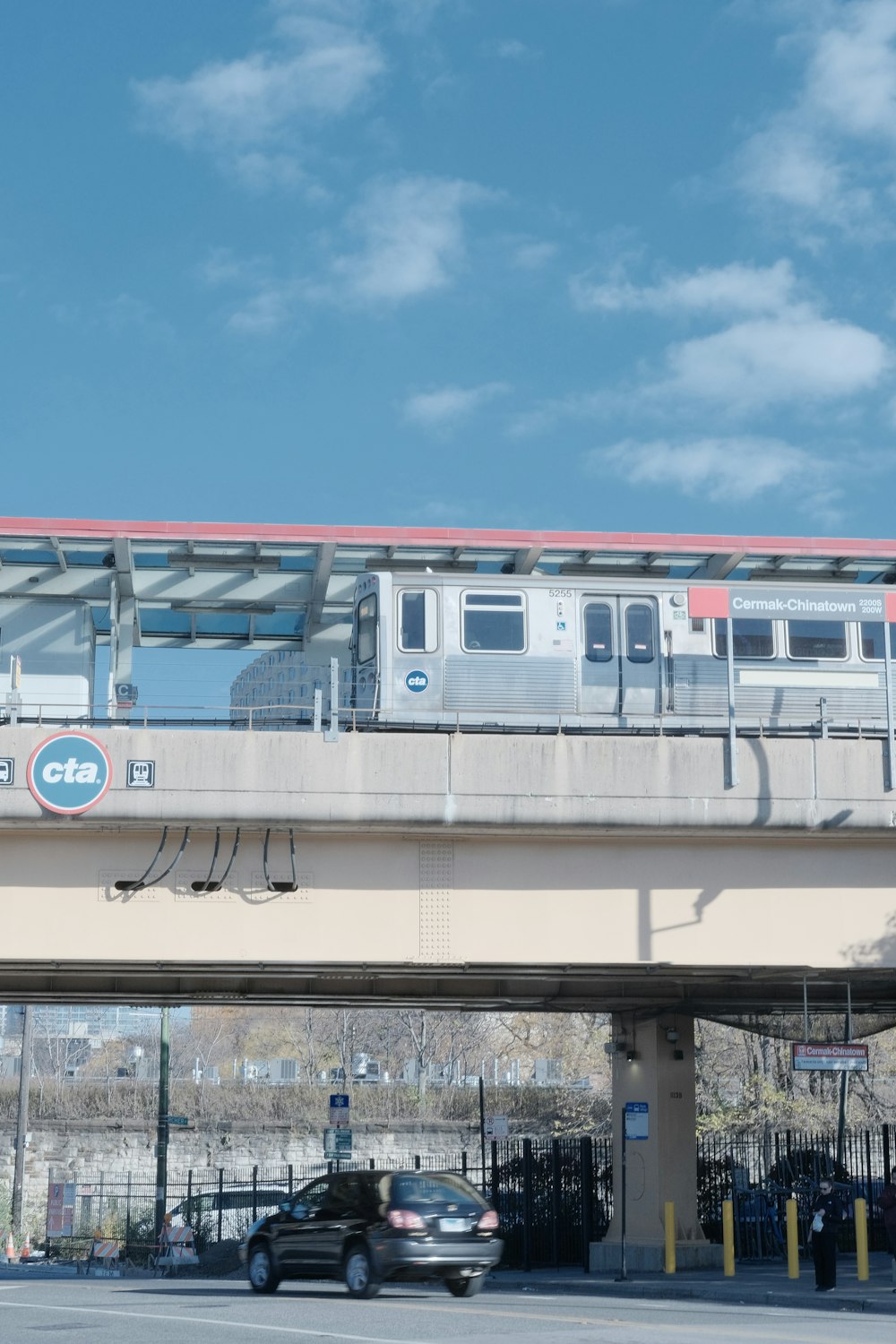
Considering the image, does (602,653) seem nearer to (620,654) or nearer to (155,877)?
(620,654)

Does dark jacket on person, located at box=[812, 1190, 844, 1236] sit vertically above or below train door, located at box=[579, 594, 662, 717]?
below

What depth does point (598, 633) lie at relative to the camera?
25.8 metres

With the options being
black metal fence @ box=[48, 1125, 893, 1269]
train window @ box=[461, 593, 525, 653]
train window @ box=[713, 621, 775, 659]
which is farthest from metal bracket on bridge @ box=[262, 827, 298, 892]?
black metal fence @ box=[48, 1125, 893, 1269]

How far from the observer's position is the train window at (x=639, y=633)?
25797 mm

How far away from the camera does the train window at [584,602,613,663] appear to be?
2566cm

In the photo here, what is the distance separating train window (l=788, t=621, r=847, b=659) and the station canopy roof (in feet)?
17.2

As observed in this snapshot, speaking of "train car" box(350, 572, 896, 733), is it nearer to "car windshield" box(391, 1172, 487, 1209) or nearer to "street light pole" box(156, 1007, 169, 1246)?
"car windshield" box(391, 1172, 487, 1209)

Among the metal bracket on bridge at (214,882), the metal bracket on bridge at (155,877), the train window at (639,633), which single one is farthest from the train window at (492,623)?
the metal bracket on bridge at (155,877)

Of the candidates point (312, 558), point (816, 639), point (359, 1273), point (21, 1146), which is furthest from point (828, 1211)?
point (21, 1146)

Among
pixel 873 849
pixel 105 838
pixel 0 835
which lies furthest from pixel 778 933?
pixel 0 835

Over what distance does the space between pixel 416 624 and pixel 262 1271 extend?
10288mm

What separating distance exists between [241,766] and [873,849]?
874cm

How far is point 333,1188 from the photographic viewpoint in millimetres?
18203

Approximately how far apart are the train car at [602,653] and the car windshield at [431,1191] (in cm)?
812
